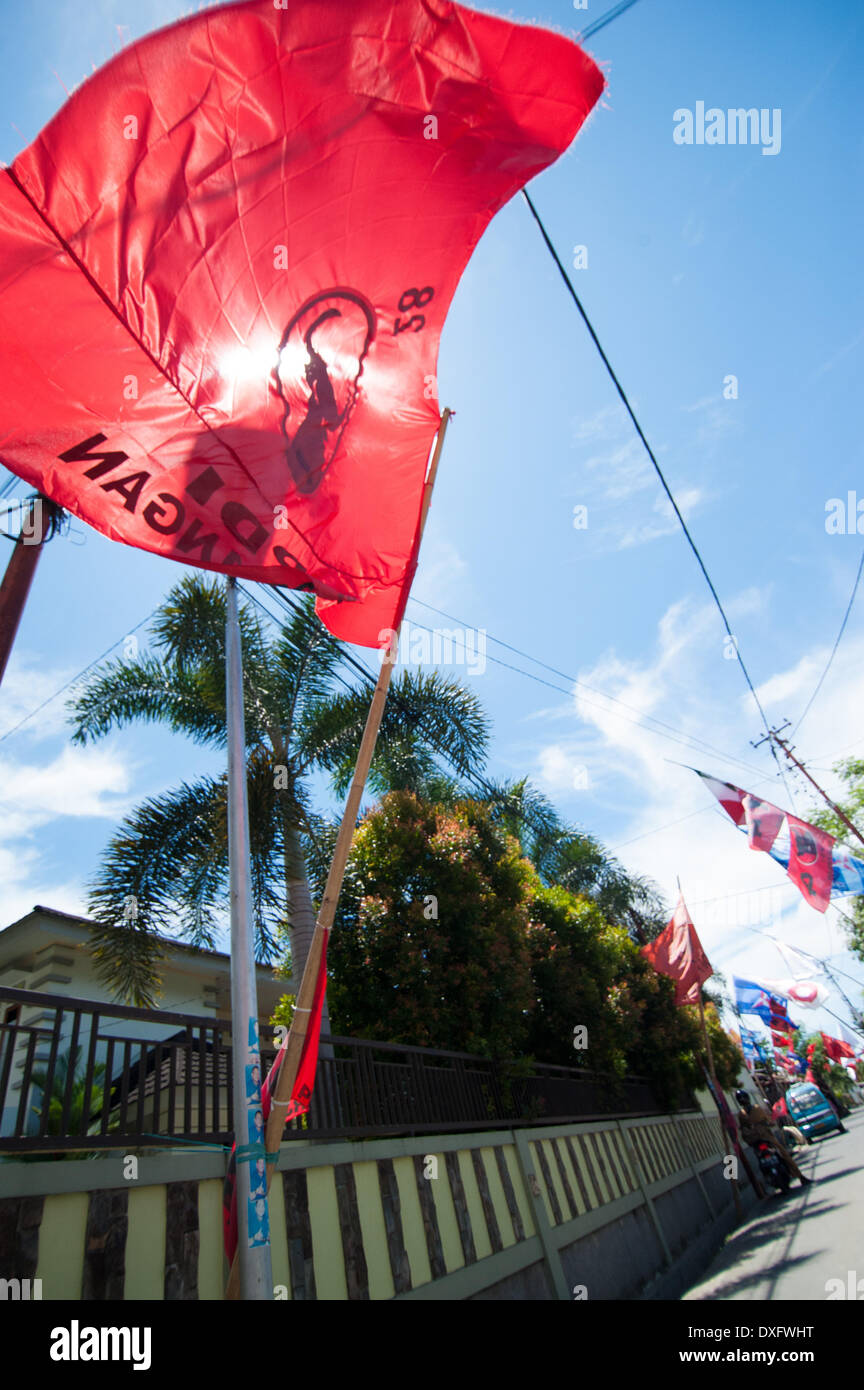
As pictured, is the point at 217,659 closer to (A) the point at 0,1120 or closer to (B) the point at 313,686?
(B) the point at 313,686

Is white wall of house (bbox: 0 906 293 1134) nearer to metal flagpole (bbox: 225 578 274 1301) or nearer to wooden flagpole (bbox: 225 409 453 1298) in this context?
metal flagpole (bbox: 225 578 274 1301)

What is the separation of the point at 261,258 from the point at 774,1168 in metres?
21.7

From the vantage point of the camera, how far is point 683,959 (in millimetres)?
18000

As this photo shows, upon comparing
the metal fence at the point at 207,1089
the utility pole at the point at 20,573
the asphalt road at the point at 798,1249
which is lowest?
the asphalt road at the point at 798,1249

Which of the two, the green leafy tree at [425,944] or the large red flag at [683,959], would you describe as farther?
the large red flag at [683,959]

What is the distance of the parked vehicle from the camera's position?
59.1 feet

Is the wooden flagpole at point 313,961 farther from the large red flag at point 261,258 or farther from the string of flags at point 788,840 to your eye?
the string of flags at point 788,840

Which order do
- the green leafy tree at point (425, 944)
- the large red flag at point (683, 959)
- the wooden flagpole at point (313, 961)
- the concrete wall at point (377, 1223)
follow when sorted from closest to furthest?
the wooden flagpole at point (313, 961), the concrete wall at point (377, 1223), the green leafy tree at point (425, 944), the large red flag at point (683, 959)

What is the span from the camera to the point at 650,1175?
48.3ft

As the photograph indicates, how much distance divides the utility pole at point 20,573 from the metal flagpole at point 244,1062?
2950mm

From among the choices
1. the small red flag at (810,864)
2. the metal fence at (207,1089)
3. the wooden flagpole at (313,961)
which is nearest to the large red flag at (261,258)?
the wooden flagpole at (313,961)

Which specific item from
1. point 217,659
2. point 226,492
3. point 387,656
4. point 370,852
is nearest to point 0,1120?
point 387,656

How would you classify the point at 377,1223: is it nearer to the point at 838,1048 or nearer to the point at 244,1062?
the point at 244,1062

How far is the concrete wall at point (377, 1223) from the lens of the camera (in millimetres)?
4051
